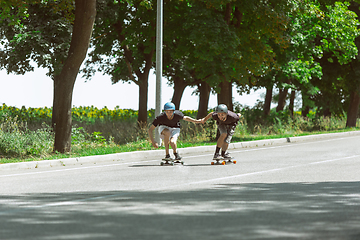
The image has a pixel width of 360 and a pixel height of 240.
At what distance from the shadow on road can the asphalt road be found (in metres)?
0.01

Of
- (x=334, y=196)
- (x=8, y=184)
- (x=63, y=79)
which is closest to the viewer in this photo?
(x=334, y=196)

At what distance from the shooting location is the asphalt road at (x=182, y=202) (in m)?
5.41

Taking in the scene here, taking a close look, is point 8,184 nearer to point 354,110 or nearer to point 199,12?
point 199,12

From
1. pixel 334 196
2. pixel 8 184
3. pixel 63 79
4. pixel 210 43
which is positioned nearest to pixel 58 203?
pixel 8 184

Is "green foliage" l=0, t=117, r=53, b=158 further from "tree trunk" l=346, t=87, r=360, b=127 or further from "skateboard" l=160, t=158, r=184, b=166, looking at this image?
"tree trunk" l=346, t=87, r=360, b=127

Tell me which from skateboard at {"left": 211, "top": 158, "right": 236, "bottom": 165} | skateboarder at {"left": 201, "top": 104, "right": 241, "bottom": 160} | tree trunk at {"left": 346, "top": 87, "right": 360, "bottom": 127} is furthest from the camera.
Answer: tree trunk at {"left": 346, "top": 87, "right": 360, "bottom": 127}

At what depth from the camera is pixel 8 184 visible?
9664 millimetres

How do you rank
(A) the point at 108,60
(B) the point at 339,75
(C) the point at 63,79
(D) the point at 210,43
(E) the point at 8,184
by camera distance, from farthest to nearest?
(B) the point at 339,75 → (A) the point at 108,60 → (D) the point at 210,43 → (C) the point at 63,79 → (E) the point at 8,184

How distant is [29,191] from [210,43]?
12.9m

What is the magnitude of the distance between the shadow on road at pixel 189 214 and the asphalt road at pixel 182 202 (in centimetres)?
1

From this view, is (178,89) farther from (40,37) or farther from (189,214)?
(189,214)

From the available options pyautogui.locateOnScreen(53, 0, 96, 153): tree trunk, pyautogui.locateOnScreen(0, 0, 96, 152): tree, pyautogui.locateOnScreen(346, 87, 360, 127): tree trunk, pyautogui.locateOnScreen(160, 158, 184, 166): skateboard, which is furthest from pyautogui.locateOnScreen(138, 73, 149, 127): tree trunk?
pyautogui.locateOnScreen(346, 87, 360, 127): tree trunk

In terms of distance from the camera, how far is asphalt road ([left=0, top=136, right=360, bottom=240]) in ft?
Answer: 17.7

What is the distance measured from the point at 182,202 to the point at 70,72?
9.68 metres
